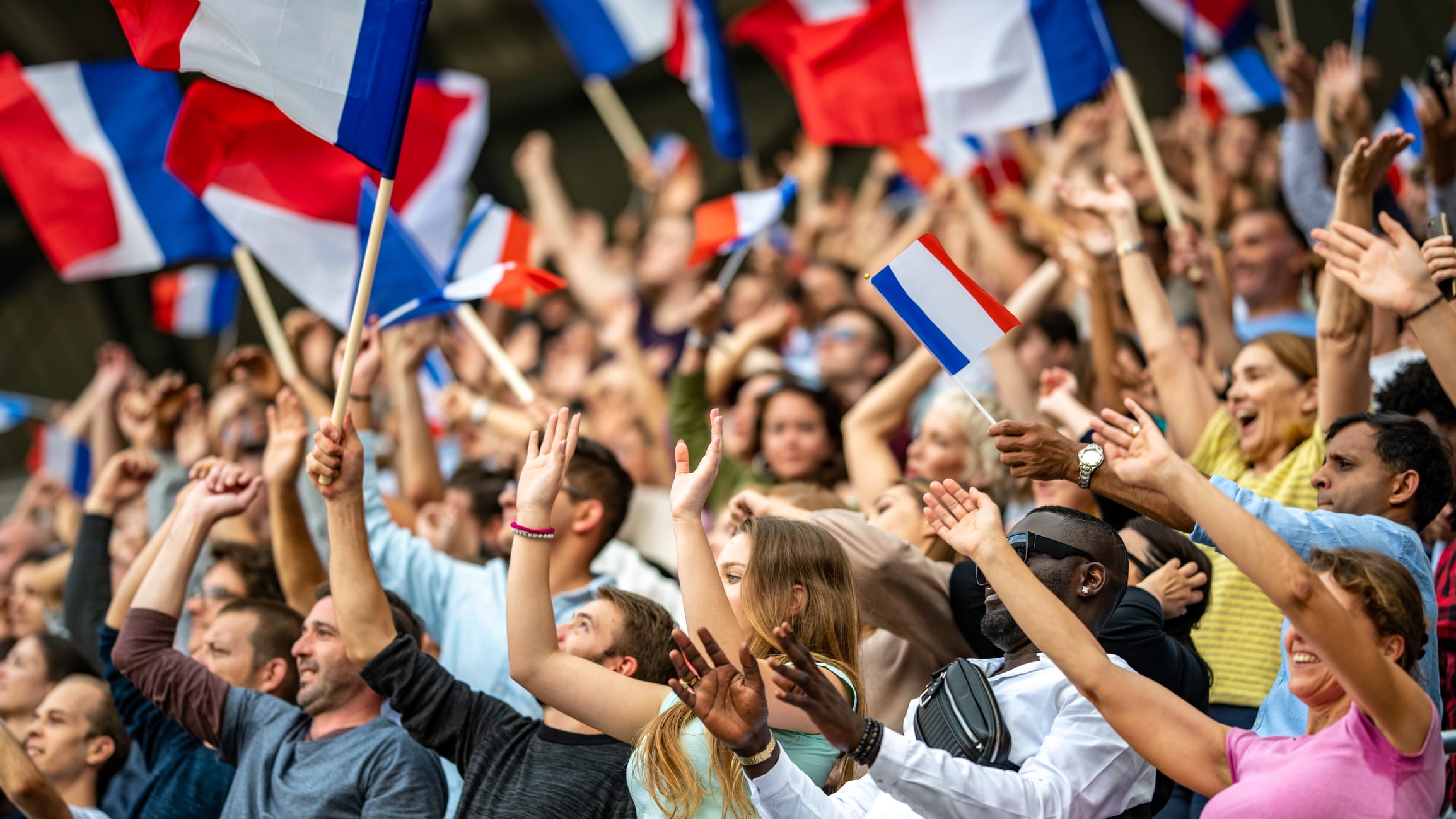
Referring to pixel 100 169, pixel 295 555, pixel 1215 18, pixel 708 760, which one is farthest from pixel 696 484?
pixel 1215 18

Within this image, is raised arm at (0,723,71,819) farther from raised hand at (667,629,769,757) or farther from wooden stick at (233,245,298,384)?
raised hand at (667,629,769,757)

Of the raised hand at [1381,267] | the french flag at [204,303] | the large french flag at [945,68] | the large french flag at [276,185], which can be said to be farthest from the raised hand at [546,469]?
the french flag at [204,303]

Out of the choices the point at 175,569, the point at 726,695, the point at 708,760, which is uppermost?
the point at 726,695

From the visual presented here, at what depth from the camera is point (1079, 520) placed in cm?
316

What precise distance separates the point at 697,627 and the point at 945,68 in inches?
149

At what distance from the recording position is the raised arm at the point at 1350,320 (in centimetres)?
378

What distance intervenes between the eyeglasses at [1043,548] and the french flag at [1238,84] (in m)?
5.20

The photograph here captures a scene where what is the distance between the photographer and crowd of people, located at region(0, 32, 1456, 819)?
2.75 metres

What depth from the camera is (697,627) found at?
312 centimetres

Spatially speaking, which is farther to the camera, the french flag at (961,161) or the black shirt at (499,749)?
the french flag at (961,161)

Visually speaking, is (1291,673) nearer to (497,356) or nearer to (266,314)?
(497,356)

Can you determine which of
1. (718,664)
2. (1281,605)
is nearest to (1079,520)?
(1281,605)

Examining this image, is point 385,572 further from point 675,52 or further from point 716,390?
point 675,52

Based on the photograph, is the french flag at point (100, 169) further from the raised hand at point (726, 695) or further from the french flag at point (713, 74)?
the raised hand at point (726, 695)
